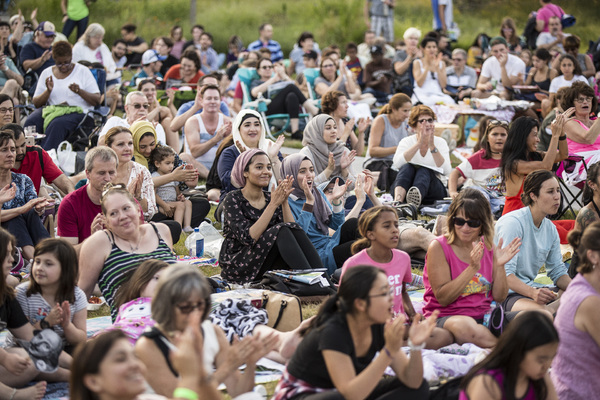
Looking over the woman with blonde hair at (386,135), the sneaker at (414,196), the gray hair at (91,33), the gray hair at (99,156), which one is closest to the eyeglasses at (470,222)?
the gray hair at (99,156)

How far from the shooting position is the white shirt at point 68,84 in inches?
385

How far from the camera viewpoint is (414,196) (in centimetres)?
833

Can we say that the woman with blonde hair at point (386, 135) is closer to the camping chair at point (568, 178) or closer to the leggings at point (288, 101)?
the camping chair at point (568, 178)

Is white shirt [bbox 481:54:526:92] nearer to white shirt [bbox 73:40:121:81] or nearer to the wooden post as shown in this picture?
white shirt [bbox 73:40:121:81]

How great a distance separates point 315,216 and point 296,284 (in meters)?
0.98

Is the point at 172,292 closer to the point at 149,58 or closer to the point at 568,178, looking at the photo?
the point at 568,178

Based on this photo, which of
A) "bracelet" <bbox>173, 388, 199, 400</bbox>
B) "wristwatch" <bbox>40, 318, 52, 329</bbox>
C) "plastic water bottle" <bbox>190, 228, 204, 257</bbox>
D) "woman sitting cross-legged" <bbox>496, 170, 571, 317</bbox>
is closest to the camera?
"bracelet" <bbox>173, 388, 199, 400</bbox>

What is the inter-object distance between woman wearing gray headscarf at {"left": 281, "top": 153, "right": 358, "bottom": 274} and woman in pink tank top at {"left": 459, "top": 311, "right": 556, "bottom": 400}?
300 cm

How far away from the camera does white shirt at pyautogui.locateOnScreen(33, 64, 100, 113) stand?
385 inches

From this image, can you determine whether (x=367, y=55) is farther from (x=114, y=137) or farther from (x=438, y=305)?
(x=438, y=305)

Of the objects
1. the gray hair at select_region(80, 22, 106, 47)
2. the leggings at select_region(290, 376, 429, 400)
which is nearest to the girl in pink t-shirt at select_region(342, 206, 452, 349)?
the leggings at select_region(290, 376, 429, 400)

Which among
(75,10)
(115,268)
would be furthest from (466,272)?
(75,10)

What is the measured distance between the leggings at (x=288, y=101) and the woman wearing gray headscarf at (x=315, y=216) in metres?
5.78

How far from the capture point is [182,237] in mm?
7496
